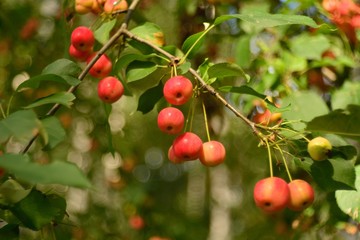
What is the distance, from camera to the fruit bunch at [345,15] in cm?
175

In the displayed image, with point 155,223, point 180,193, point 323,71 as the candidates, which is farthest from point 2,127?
point 180,193

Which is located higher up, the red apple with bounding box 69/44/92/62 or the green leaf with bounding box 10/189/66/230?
the red apple with bounding box 69/44/92/62

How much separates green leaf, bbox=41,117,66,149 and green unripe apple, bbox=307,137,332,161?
0.48 metres

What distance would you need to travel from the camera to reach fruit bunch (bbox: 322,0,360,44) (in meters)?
1.75

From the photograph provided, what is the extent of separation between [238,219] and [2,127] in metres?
4.49

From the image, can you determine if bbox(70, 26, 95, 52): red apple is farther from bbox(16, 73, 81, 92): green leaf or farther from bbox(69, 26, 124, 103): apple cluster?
bbox(16, 73, 81, 92): green leaf

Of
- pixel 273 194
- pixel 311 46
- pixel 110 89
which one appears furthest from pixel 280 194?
pixel 311 46

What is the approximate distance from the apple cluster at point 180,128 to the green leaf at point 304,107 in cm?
30

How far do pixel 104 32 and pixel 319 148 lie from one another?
23.2 inches

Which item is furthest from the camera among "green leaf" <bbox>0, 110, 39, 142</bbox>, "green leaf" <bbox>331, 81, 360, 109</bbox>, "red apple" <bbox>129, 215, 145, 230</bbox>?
"red apple" <bbox>129, 215, 145, 230</bbox>

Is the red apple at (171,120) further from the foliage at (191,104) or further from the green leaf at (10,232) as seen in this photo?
the green leaf at (10,232)

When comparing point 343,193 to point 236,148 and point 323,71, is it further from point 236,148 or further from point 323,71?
point 236,148

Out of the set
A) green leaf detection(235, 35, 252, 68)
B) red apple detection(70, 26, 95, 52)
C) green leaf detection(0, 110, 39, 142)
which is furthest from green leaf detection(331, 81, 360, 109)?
green leaf detection(0, 110, 39, 142)

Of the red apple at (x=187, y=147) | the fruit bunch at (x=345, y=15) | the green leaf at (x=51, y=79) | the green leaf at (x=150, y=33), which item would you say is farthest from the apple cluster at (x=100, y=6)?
the fruit bunch at (x=345, y=15)
